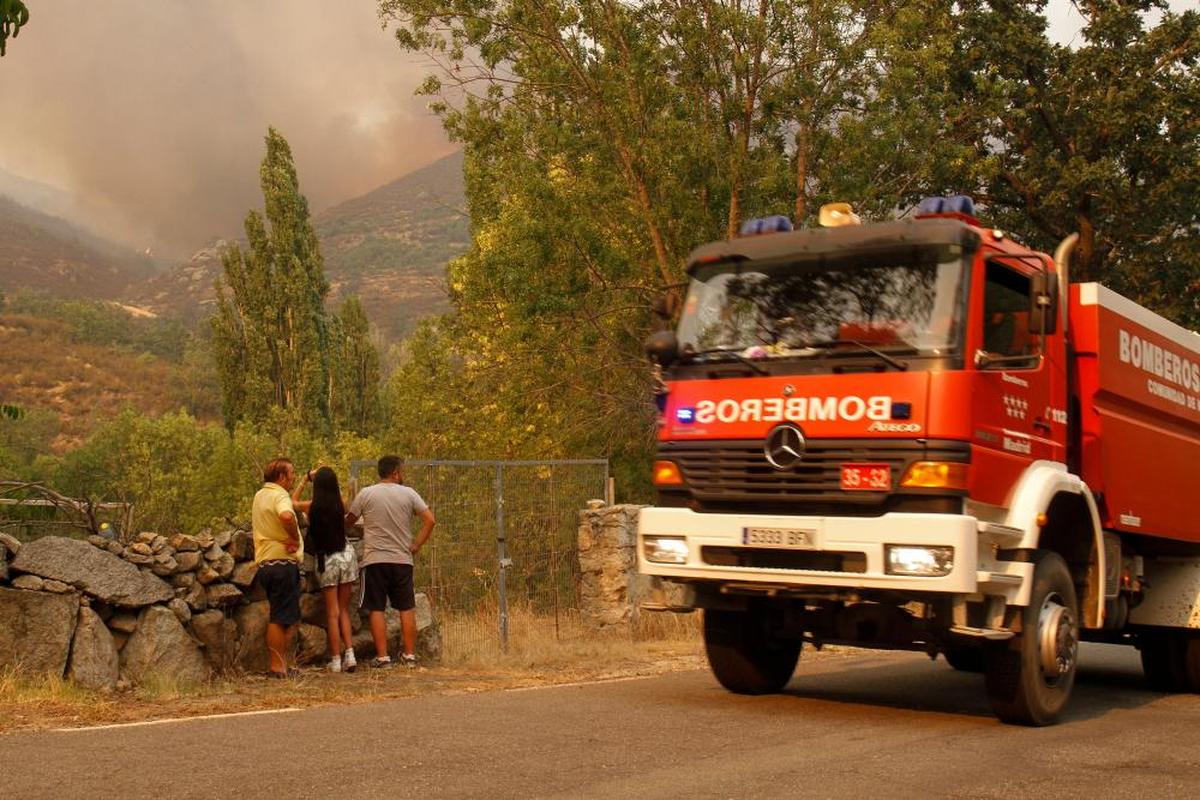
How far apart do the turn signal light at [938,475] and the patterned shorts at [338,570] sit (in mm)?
5538

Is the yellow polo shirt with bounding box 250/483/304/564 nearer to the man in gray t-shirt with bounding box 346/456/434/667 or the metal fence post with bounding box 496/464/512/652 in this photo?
the man in gray t-shirt with bounding box 346/456/434/667

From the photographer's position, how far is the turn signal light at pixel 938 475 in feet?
26.2

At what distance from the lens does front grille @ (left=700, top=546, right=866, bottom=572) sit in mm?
8281

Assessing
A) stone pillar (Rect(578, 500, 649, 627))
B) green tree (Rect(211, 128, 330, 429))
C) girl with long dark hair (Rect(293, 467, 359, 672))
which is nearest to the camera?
girl with long dark hair (Rect(293, 467, 359, 672))

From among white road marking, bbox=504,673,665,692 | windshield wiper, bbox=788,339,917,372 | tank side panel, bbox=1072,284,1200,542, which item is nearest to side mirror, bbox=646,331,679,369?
windshield wiper, bbox=788,339,917,372

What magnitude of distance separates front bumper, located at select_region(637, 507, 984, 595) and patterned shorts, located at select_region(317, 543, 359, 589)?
12.1ft

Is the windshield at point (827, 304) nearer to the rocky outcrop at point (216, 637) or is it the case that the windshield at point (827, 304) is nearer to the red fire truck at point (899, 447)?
the red fire truck at point (899, 447)

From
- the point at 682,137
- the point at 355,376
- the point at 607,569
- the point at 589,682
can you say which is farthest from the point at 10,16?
the point at 355,376

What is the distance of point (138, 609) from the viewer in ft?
35.2

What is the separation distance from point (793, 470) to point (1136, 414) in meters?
3.26

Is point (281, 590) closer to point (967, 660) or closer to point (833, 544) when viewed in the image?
point (833, 544)

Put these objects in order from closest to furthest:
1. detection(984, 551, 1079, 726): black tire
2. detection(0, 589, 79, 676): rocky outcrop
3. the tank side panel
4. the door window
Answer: the door window
detection(984, 551, 1079, 726): black tire
the tank side panel
detection(0, 589, 79, 676): rocky outcrop

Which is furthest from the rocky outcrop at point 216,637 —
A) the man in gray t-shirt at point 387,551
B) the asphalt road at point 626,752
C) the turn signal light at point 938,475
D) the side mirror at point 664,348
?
the turn signal light at point 938,475

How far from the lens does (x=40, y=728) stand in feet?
26.9
